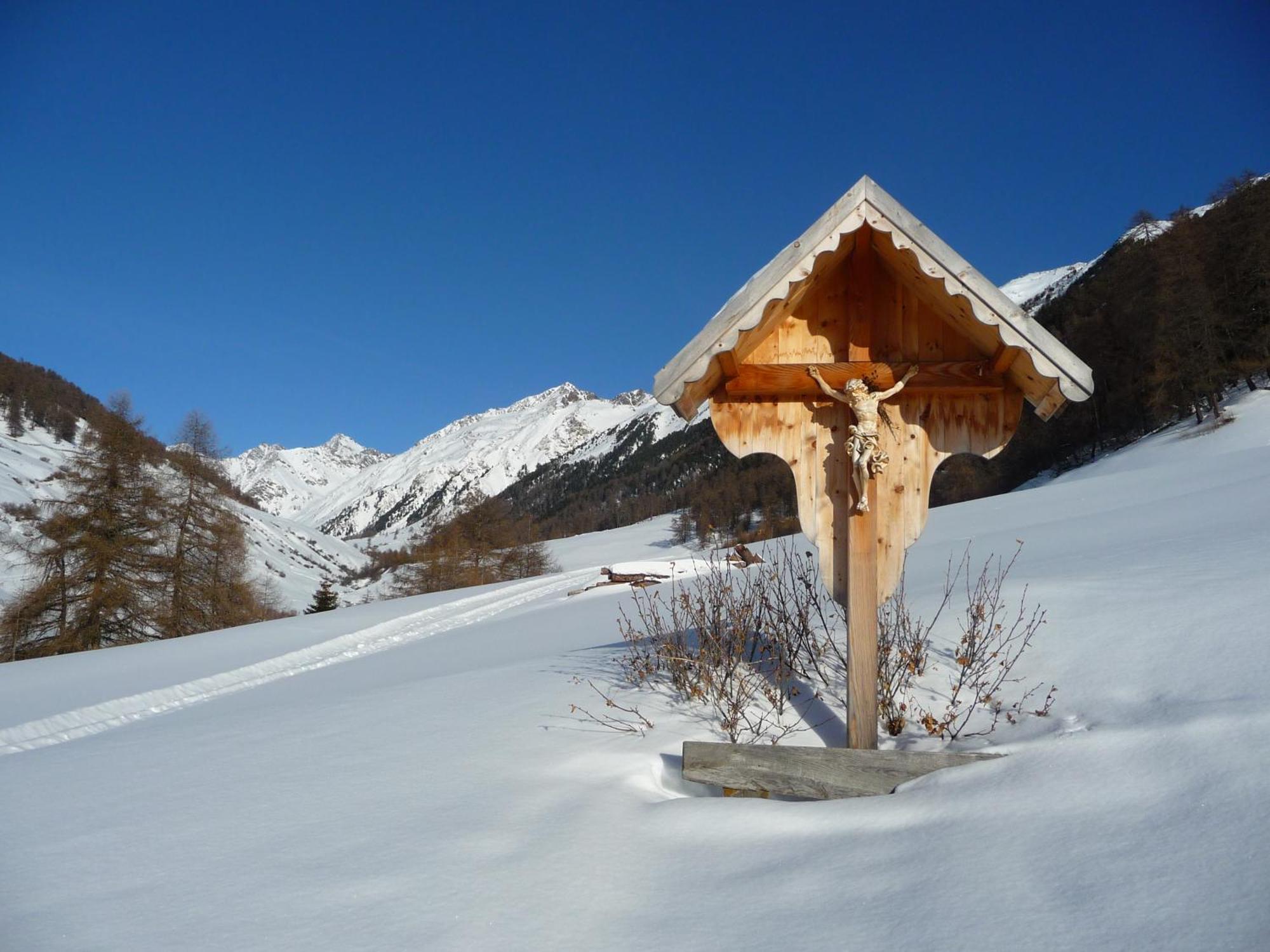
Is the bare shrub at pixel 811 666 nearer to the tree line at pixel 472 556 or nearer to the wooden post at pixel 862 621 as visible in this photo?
the wooden post at pixel 862 621

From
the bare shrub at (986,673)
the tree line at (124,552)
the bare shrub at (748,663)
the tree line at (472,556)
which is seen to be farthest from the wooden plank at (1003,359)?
the tree line at (472,556)

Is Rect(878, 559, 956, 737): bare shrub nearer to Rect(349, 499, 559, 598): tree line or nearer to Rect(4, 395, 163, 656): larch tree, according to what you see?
Rect(4, 395, 163, 656): larch tree

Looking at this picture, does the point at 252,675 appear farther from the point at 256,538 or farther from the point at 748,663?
the point at 256,538

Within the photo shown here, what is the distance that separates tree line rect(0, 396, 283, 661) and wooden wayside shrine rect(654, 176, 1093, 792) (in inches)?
855

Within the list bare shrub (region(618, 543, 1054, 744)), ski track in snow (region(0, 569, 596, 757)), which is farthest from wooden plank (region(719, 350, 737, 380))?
ski track in snow (region(0, 569, 596, 757))

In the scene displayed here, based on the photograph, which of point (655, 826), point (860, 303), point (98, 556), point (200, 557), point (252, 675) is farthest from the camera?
point (200, 557)

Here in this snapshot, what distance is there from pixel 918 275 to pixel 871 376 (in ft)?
1.88

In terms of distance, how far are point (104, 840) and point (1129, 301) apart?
5195 centimetres

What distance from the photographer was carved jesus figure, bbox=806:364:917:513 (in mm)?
3916

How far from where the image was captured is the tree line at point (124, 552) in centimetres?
1984

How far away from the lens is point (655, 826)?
3404mm

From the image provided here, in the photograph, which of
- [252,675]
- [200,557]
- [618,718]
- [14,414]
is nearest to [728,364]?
[618,718]

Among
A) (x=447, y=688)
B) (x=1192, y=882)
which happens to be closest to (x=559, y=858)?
(x=1192, y=882)

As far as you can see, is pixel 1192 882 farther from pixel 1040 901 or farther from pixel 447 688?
pixel 447 688
